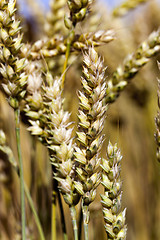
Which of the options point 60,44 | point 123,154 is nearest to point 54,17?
point 60,44

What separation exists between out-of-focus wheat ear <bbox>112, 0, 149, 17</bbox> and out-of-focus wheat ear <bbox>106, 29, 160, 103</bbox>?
Answer: 0.46 meters

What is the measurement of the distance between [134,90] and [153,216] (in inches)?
20.5

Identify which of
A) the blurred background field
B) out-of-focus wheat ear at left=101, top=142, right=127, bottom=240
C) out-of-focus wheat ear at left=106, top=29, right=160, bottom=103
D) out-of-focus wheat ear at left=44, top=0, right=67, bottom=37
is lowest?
the blurred background field

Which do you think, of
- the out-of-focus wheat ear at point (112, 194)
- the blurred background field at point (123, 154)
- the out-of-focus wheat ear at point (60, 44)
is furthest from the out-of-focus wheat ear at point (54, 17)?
the out-of-focus wheat ear at point (112, 194)

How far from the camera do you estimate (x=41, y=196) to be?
0.81 metres

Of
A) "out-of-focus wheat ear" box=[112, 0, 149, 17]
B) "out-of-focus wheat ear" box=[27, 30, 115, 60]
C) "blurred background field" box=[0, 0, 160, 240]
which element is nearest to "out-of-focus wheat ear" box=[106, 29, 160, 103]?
"out-of-focus wheat ear" box=[27, 30, 115, 60]

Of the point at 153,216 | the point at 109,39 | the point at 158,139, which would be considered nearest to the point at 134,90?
the point at 153,216

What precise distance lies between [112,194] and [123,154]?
75 cm

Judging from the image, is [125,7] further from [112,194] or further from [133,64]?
[112,194]

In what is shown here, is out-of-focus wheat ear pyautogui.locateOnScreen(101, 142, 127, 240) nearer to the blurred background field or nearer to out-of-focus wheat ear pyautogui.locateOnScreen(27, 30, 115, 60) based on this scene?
out-of-focus wheat ear pyautogui.locateOnScreen(27, 30, 115, 60)

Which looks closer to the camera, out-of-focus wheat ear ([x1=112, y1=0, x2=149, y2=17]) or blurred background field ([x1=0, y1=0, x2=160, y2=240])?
blurred background field ([x1=0, y1=0, x2=160, y2=240])

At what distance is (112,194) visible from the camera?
0.43 meters

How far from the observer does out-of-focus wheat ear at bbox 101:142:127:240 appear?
434 mm

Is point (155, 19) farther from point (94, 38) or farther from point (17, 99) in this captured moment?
point (17, 99)
